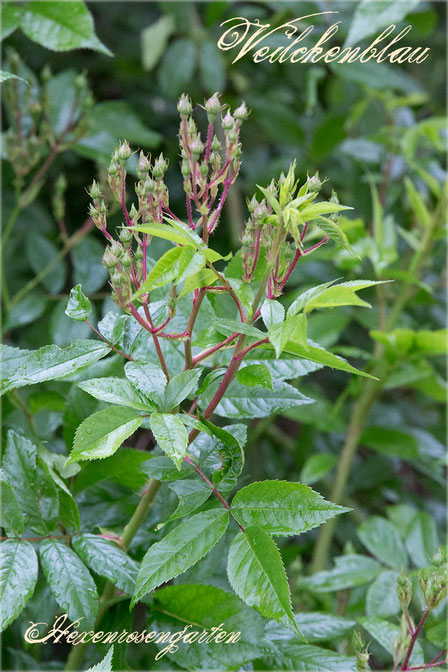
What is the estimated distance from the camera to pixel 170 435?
0.38 metres

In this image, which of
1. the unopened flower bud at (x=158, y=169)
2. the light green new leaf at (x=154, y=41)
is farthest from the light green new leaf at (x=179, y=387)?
the light green new leaf at (x=154, y=41)

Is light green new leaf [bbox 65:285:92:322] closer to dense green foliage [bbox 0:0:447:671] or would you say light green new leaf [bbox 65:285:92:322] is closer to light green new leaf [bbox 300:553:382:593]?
dense green foliage [bbox 0:0:447:671]

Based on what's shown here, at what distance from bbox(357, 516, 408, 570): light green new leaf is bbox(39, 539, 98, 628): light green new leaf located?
0.40m

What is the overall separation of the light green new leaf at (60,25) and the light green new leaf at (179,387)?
0.44 metres

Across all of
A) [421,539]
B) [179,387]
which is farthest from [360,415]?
[179,387]

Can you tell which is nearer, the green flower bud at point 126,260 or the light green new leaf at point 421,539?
the green flower bud at point 126,260

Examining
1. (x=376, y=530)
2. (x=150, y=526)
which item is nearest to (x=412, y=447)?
(x=376, y=530)

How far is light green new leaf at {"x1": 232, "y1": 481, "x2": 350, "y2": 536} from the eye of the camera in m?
0.41

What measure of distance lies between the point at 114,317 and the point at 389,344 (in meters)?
0.45

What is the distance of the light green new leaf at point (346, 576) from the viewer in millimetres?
734

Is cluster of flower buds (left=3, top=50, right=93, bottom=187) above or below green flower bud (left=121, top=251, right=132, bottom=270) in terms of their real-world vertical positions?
above

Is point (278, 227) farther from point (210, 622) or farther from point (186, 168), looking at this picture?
point (210, 622)

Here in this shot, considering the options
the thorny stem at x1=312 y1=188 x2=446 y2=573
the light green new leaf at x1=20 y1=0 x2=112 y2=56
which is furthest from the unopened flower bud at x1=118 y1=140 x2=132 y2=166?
the thorny stem at x1=312 y1=188 x2=446 y2=573

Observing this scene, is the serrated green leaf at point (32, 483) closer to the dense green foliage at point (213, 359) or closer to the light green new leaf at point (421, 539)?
the dense green foliage at point (213, 359)
